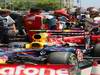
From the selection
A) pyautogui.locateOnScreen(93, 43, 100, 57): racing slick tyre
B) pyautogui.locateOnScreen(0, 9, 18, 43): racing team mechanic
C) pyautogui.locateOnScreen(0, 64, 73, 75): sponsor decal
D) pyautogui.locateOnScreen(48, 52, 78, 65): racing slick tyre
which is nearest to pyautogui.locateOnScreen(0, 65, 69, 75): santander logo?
pyautogui.locateOnScreen(0, 64, 73, 75): sponsor decal

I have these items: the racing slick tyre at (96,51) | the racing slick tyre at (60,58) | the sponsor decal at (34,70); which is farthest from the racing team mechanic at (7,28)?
the sponsor decal at (34,70)

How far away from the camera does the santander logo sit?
Result: 6.29 metres

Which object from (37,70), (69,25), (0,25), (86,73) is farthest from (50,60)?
(69,25)

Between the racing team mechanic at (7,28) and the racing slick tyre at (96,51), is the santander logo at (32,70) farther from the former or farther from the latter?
the racing team mechanic at (7,28)

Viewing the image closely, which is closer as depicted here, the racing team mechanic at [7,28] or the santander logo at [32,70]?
the santander logo at [32,70]

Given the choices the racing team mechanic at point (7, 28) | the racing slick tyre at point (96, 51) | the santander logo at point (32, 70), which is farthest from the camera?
the racing team mechanic at point (7, 28)

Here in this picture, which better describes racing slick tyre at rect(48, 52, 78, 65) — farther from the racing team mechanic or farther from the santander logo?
the racing team mechanic

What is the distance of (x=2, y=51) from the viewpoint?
9688mm

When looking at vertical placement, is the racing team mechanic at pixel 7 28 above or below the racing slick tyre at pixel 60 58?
below

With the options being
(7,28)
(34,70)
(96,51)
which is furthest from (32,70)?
(7,28)

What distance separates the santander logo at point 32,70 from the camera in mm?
6285

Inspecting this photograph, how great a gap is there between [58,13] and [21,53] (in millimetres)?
16211

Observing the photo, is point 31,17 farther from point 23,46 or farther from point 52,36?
point 23,46

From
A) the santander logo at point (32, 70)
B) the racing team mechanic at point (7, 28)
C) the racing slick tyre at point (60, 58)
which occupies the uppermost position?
the santander logo at point (32, 70)
